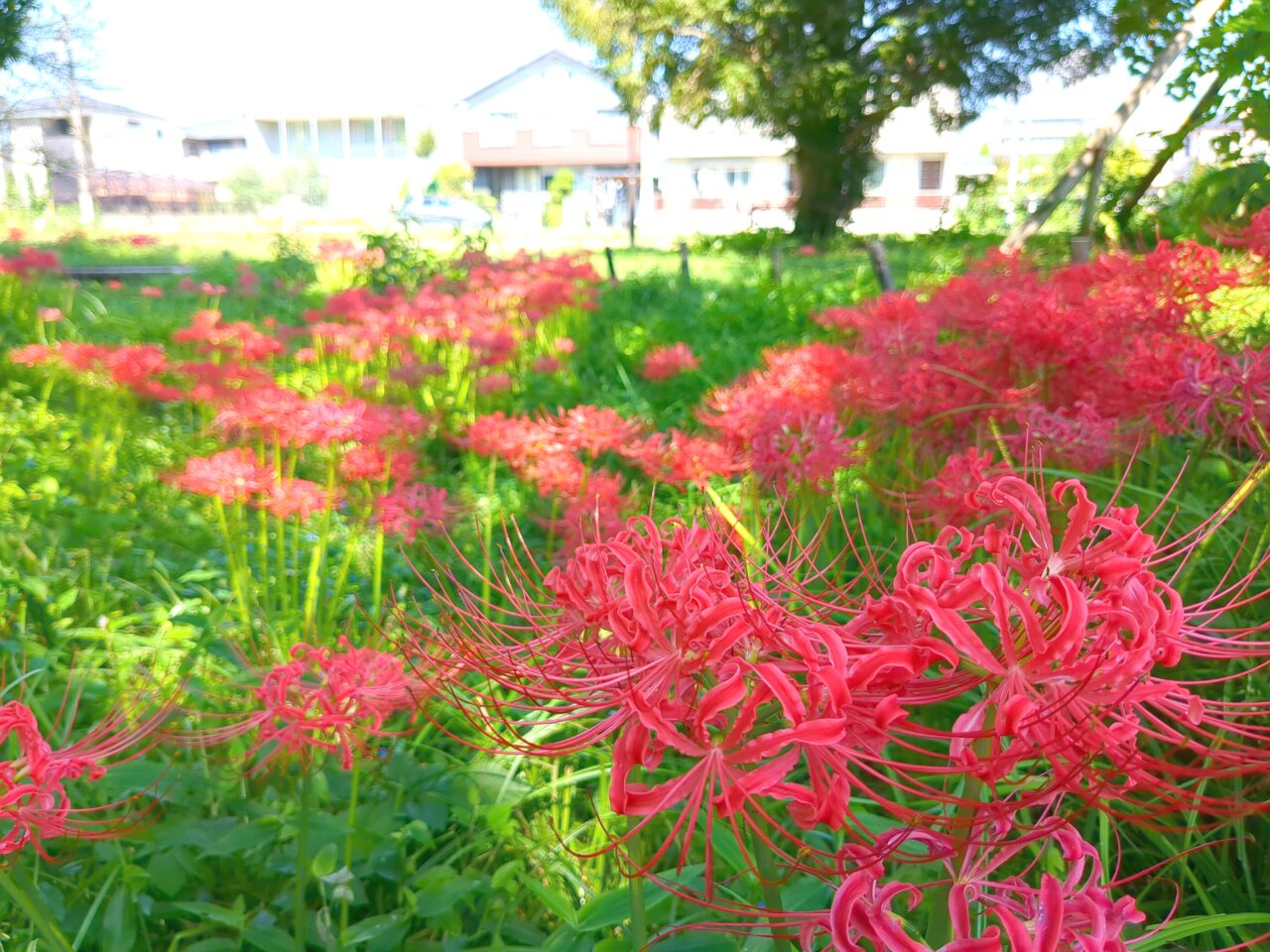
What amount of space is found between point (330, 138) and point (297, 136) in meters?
1.89

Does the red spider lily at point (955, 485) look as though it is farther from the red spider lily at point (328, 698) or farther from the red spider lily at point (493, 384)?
the red spider lily at point (493, 384)

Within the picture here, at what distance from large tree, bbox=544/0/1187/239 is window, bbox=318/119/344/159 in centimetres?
3308

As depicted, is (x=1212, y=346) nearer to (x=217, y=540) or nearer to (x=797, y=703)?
(x=797, y=703)

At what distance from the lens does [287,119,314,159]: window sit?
46.6 m

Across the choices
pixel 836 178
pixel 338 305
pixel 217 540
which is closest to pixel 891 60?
pixel 836 178

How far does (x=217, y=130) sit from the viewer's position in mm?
49094

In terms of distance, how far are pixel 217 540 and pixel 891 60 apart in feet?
50.5

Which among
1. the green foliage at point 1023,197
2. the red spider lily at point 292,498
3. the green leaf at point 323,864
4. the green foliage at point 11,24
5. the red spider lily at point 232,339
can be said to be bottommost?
the green leaf at point 323,864

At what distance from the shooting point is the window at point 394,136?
45.9 m

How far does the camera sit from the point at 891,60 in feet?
51.2

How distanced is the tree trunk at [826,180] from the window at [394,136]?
3309 cm

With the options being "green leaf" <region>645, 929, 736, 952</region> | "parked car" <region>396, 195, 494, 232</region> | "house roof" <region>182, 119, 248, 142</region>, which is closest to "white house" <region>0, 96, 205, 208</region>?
"house roof" <region>182, 119, 248, 142</region>

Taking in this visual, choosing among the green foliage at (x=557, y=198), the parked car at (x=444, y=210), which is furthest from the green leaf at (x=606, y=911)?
the green foliage at (x=557, y=198)

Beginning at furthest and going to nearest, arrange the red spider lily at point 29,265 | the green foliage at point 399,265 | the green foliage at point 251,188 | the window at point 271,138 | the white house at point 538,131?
1. the window at point 271,138
2. the white house at point 538,131
3. the green foliage at point 251,188
4. the green foliage at point 399,265
5. the red spider lily at point 29,265
